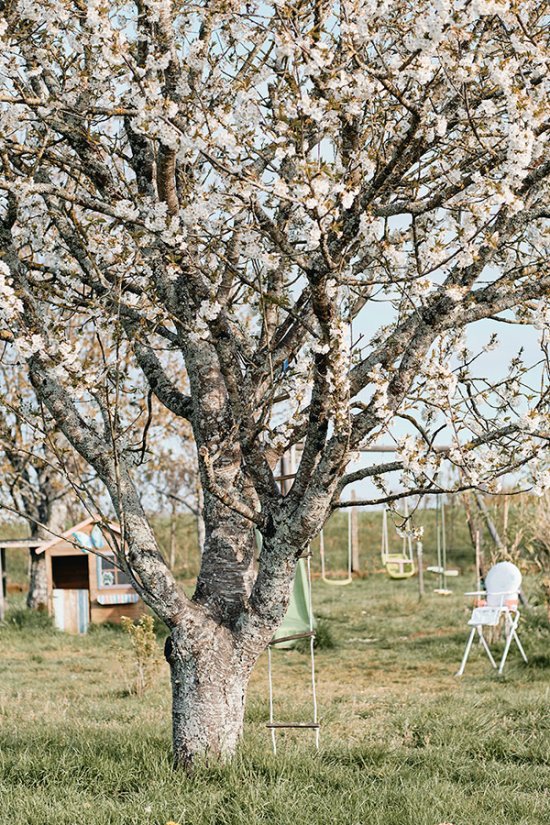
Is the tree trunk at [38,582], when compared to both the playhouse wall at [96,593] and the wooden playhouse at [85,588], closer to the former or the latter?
the wooden playhouse at [85,588]

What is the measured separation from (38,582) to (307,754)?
1010 centimetres

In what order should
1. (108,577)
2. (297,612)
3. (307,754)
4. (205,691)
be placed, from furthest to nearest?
1. (108,577)
2. (297,612)
3. (307,754)
4. (205,691)

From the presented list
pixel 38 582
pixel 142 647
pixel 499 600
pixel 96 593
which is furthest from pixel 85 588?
pixel 499 600

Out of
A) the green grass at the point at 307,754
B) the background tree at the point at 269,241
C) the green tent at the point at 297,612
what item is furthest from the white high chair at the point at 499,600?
the background tree at the point at 269,241

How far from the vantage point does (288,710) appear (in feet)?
22.1

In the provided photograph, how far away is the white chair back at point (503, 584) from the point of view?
955cm

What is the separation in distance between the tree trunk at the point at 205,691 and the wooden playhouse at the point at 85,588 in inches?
320

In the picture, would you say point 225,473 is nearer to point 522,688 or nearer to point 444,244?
point 444,244

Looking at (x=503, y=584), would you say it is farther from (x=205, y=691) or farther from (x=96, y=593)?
(x=96, y=593)

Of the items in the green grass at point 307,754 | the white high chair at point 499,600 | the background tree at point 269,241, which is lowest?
the green grass at point 307,754

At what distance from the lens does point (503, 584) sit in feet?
31.8

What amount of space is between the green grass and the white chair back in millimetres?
561

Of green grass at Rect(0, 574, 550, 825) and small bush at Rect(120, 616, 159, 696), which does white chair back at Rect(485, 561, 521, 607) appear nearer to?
green grass at Rect(0, 574, 550, 825)

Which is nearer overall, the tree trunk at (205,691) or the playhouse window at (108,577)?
the tree trunk at (205,691)
